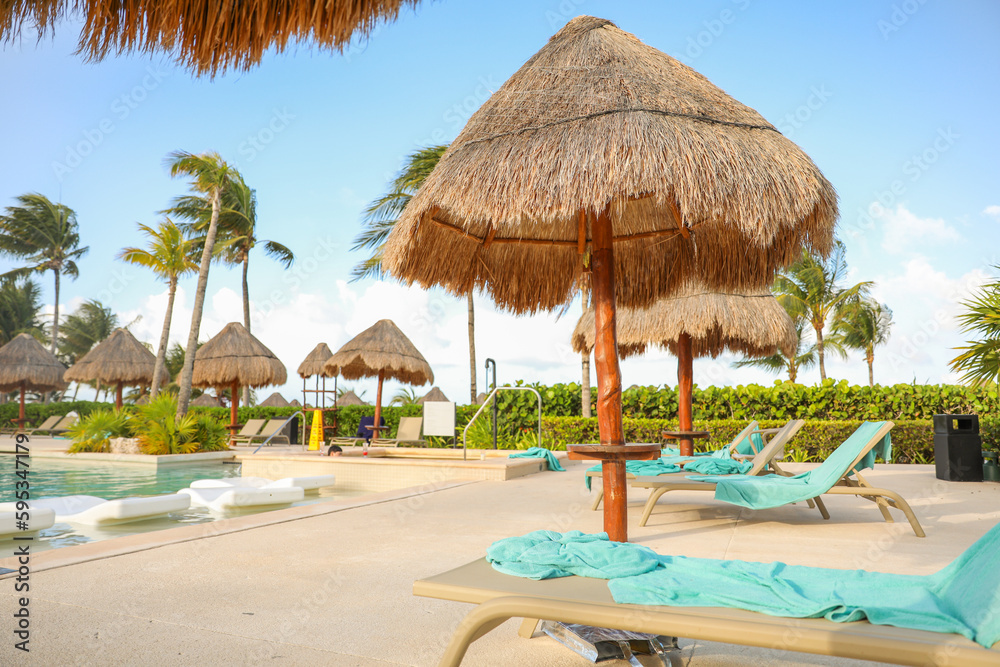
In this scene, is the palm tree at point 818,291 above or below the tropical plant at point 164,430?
above

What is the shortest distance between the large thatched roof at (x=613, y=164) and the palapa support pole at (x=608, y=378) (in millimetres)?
300

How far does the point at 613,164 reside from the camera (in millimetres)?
3451

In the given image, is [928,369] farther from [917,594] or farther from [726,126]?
[917,594]

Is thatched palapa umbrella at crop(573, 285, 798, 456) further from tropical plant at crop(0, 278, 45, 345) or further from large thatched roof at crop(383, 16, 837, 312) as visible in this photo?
tropical plant at crop(0, 278, 45, 345)

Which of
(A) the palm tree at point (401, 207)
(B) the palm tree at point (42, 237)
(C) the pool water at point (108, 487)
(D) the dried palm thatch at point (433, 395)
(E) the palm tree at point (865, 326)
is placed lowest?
(C) the pool water at point (108, 487)

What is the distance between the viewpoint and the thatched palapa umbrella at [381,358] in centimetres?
1631

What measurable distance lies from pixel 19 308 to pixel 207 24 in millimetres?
40154

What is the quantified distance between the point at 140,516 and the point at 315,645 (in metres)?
4.23

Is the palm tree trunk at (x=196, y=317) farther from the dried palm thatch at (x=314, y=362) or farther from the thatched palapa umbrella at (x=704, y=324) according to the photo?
the thatched palapa umbrella at (x=704, y=324)

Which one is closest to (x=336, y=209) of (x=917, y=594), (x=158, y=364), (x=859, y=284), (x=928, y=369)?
(x=158, y=364)

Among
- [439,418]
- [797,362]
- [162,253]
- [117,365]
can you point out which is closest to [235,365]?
[117,365]

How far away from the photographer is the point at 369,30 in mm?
Answer: 3062

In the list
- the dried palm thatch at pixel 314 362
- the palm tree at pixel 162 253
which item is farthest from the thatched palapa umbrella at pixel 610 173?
the palm tree at pixel 162 253

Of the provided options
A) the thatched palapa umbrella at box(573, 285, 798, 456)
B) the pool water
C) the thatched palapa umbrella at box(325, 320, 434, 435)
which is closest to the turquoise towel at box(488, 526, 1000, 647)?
the pool water
